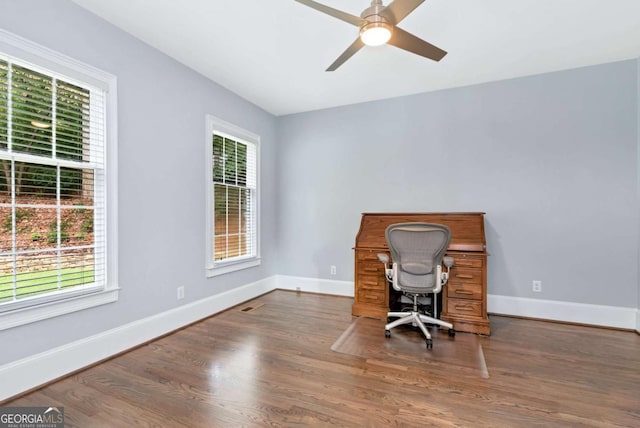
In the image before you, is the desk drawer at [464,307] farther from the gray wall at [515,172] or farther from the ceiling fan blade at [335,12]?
the ceiling fan blade at [335,12]

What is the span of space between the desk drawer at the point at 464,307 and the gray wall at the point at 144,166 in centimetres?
259

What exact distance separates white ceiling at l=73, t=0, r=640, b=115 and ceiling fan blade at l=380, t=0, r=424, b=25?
17.4 inches

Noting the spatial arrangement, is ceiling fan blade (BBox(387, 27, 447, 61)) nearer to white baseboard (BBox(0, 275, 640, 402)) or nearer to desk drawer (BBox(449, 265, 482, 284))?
desk drawer (BBox(449, 265, 482, 284))

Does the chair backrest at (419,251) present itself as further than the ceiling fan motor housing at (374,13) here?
Yes

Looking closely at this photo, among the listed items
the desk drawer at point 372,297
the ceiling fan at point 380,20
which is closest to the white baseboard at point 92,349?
the desk drawer at point 372,297

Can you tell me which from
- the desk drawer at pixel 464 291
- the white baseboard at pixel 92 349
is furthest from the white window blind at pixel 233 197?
the desk drawer at pixel 464 291

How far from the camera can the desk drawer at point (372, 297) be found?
3271 mm

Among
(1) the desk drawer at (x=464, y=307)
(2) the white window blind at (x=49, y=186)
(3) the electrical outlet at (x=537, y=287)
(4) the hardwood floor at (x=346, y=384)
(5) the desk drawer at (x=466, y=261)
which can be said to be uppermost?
(2) the white window blind at (x=49, y=186)

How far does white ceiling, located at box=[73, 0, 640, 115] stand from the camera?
7.11 feet

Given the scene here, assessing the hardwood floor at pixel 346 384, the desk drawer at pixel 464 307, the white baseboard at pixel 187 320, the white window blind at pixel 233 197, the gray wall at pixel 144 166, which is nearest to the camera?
the hardwood floor at pixel 346 384

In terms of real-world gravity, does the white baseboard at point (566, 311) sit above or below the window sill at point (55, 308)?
below

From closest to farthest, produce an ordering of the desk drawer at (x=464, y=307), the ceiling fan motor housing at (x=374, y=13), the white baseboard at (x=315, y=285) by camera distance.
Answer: the ceiling fan motor housing at (x=374, y=13)
the desk drawer at (x=464, y=307)
the white baseboard at (x=315, y=285)

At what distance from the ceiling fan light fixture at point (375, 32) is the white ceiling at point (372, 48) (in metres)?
0.40

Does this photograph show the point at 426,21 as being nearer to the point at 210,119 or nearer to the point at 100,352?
the point at 210,119
